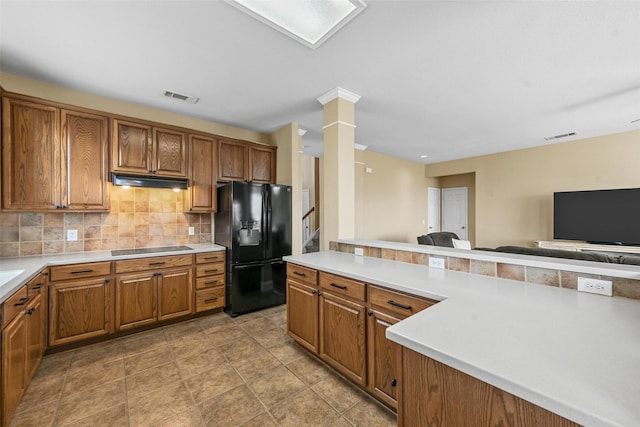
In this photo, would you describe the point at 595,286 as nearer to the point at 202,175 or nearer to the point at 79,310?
the point at 202,175

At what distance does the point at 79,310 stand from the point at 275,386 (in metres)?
2.02

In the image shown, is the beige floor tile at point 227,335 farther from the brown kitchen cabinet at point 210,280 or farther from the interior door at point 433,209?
the interior door at point 433,209

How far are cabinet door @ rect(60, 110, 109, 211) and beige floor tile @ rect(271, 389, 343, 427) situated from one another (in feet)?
8.78

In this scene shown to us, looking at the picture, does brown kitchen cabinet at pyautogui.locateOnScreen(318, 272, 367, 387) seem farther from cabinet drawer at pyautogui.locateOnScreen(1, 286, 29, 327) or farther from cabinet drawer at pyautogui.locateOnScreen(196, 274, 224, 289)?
cabinet drawer at pyautogui.locateOnScreen(1, 286, 29, 327)

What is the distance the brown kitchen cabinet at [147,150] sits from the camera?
2826 millimetres

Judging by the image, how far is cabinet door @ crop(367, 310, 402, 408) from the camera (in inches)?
62.1

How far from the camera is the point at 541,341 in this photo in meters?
0.87

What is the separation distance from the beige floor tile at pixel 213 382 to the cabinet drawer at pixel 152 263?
1.31m

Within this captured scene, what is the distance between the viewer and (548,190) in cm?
523

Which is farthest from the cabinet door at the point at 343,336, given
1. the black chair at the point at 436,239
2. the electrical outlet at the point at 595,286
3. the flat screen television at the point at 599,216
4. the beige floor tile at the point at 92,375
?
the flat screen television at the point at 599,216

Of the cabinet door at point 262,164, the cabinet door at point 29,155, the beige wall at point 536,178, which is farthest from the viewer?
the beige wall at point 536,178

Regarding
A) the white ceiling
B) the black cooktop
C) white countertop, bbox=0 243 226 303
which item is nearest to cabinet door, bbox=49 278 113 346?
white countertop, bbox=0 243 226 303

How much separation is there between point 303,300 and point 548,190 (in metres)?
5.72

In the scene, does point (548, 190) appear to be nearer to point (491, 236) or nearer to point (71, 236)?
point (491, 236)
